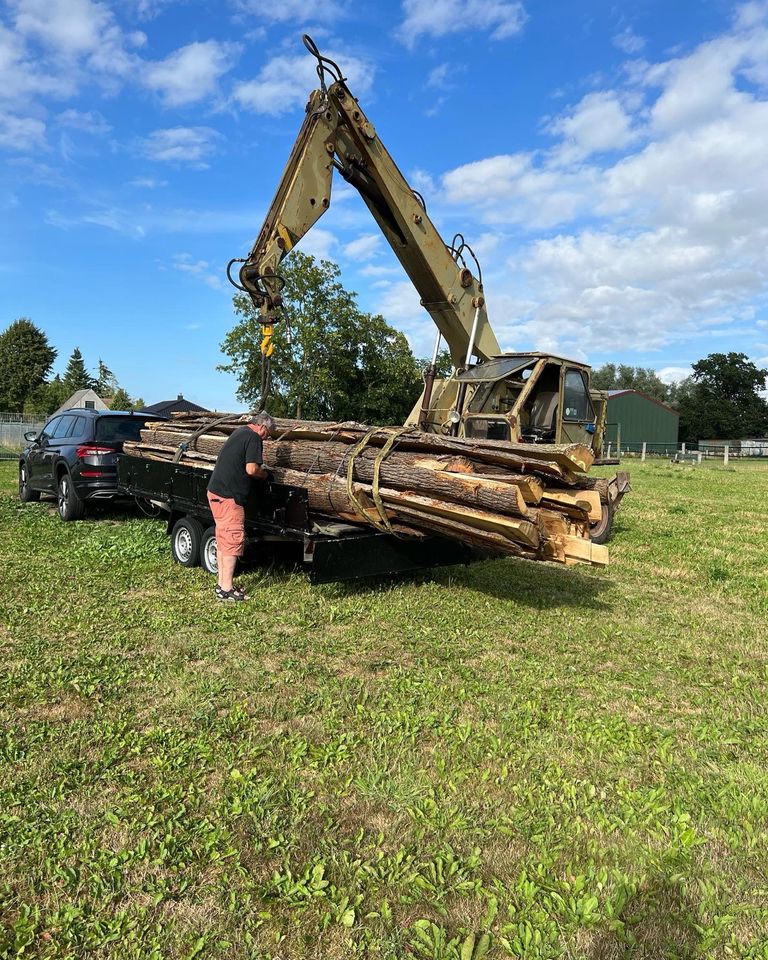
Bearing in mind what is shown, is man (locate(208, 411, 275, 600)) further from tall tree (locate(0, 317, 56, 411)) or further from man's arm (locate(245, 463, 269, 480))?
tall tree (locate(0, 317, 56, 411))

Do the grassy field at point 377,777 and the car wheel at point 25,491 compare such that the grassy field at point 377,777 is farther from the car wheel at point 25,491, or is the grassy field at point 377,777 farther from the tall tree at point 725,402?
the tall tree at point 725,402

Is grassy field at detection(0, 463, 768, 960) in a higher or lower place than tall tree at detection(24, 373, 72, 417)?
lower

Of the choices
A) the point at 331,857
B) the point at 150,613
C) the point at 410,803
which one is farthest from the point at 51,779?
the point at 150,613

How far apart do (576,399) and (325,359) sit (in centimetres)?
3439

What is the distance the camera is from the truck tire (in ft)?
33.2

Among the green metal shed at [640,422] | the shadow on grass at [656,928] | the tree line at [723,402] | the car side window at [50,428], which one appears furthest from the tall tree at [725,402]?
the shadow on grass at [656,928]

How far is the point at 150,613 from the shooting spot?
5.83 metres

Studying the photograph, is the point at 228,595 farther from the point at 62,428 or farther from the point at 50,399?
the point at 50,399

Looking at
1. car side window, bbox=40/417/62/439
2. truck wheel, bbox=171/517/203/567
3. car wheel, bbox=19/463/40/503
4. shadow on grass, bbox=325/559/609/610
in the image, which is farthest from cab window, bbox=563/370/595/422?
car wheel, bbox=19/463/40/503

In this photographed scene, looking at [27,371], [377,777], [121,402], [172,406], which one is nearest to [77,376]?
[27,371]

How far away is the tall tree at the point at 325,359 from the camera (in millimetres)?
42312

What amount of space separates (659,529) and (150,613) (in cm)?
847

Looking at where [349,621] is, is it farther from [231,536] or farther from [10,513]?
[10,513]

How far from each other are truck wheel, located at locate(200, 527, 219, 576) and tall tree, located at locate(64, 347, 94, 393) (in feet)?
181
